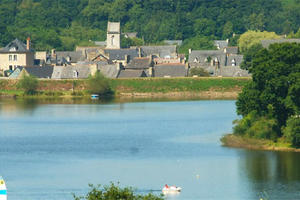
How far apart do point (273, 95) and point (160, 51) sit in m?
88.5

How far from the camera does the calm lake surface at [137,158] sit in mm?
47906

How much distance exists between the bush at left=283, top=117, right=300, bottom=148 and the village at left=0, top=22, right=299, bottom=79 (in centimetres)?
5825

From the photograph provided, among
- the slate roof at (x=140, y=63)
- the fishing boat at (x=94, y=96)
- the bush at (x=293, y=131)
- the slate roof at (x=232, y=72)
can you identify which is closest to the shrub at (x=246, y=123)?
the bush at (x=293, y=131)

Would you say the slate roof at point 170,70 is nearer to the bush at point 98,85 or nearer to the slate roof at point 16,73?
the bush at point 98,85

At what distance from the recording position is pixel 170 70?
119 m

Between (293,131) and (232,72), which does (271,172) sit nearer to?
(293,131)

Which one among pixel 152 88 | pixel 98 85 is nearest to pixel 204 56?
pixel 152 88

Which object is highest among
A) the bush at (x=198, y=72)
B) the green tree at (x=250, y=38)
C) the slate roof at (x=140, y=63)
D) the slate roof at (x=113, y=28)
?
the slate roof at (x=113, y=28)

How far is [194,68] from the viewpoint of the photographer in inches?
4717

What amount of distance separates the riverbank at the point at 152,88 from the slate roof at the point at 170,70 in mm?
Result: 4695

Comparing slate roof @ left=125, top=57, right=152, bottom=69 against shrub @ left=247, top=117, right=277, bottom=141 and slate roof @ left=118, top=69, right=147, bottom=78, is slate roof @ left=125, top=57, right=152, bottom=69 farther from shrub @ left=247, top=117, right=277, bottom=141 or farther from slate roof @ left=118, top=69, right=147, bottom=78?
shrub @ left=247, top=117, right=277, bottom=141

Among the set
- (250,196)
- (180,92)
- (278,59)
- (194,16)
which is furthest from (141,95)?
(194,16)

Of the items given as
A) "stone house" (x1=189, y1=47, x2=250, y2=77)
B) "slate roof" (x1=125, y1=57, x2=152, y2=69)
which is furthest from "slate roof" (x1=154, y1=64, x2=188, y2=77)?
"stone house" (x1=189, y1=47, x2=250, y2=77)

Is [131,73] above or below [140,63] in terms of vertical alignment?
below
